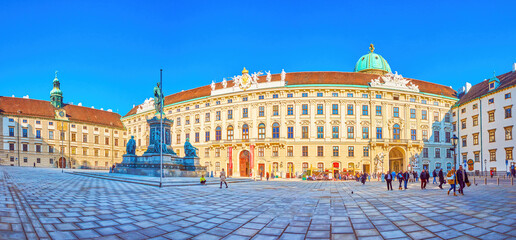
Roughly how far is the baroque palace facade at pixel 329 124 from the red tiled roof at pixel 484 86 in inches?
96.2

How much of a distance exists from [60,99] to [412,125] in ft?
256

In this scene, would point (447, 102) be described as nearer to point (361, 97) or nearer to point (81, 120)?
point (361, 97)

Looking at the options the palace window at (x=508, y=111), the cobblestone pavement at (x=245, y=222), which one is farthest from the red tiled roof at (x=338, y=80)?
the cobblestone pavement at (x=245, y=222)

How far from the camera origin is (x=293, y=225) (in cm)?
853

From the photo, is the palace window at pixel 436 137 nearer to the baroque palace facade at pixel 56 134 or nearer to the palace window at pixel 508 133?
the palace window at pixel 508 133

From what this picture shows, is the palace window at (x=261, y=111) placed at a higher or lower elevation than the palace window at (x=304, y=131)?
higher

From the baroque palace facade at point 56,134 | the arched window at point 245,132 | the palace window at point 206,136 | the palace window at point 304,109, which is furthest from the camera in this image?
the baroque palace facade at point 56,134

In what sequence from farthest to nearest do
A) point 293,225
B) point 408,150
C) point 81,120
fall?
1. point 81,120
2. point 408,150
3. point 293,225

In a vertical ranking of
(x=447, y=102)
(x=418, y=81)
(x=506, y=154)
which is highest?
(x=418, y=81)

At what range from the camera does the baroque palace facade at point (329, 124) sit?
2062 inches

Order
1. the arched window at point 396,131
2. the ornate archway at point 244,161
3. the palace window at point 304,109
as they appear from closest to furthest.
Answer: the arched window at point 396,131, the palace window at point 304,109, the ornate archway at point 244,161

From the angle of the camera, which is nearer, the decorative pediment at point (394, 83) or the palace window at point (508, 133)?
the palace window at point (508, 133)

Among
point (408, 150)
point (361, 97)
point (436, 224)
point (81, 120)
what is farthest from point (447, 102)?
point (81, 120)

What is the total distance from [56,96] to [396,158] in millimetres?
76219
